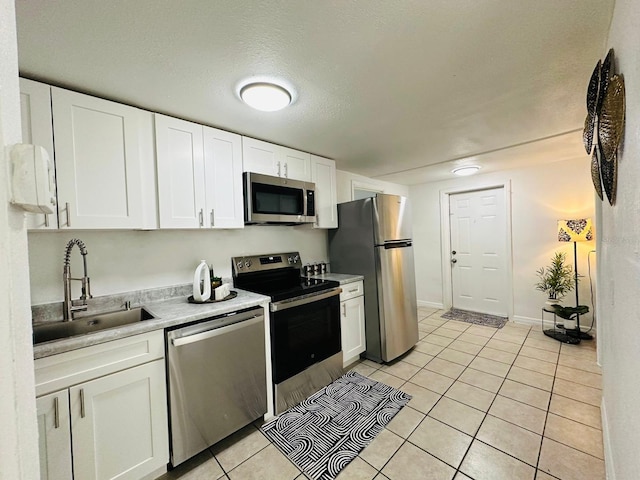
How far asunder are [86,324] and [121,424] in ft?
2.22

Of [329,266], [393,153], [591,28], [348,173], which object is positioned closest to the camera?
[591,28]

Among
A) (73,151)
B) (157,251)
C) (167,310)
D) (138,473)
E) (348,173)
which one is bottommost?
(138,473)

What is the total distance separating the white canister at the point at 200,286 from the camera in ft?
6.22

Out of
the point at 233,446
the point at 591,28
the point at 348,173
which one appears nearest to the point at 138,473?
the point at 233,446

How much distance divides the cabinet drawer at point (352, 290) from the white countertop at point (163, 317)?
904 mm

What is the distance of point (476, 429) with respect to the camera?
183 centimetres

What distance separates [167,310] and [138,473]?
2.84 feet

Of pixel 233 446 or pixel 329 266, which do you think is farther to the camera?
pixel 329 266

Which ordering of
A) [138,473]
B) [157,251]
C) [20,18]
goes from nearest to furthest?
1. [20,18]
2. [138,473]
3. [157,251]

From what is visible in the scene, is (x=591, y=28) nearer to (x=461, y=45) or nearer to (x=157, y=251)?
(x=461, y=45)

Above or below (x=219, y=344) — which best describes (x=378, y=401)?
below

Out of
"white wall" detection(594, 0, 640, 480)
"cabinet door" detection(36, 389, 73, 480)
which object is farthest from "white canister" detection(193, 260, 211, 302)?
"white wall" detection(594, 0, 640, 480)

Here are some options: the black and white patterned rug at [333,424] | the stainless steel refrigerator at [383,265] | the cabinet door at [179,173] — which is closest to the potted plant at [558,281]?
the stainless steel refrigerator at [383,265]

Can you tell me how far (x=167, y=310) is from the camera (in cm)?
175
